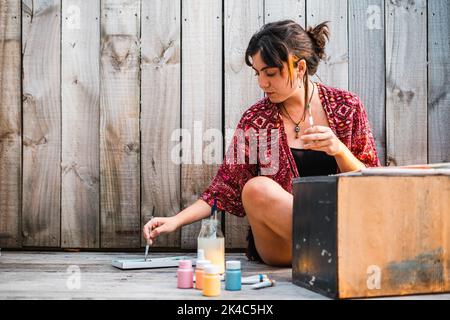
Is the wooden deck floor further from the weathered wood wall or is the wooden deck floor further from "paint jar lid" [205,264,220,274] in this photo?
the weathered wood wall

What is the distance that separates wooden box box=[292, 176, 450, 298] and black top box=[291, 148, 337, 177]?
52cm

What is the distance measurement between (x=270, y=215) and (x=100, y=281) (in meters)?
0.65

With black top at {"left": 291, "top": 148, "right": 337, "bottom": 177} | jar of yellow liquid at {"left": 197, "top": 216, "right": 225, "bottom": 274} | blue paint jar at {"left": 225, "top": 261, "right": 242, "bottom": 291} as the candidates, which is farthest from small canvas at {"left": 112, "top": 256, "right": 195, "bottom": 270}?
black top at {"left": 291, "top": 148, "right": 337, "bottom": 177}

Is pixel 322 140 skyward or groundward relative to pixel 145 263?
skyward

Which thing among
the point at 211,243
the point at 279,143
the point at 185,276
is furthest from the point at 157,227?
the point at 279,143

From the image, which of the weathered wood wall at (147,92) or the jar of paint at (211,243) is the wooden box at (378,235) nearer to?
the jar of paint at (211,243)

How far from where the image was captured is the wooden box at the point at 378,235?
1.55 metres

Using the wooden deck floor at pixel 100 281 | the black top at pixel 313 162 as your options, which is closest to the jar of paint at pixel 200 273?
the wooden deck floor at pixel 100 281

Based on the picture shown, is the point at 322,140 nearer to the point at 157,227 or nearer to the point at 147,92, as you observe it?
the point at 157,227

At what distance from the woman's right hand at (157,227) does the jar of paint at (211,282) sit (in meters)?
0.45

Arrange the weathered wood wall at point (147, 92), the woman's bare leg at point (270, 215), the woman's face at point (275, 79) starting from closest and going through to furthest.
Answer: the woman's bare leg at point (270, 215) → the woman's face at point (275, 79) → the weathered wood wall at point (147, 92)

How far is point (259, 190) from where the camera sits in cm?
203

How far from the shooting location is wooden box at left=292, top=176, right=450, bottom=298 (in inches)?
61.1
